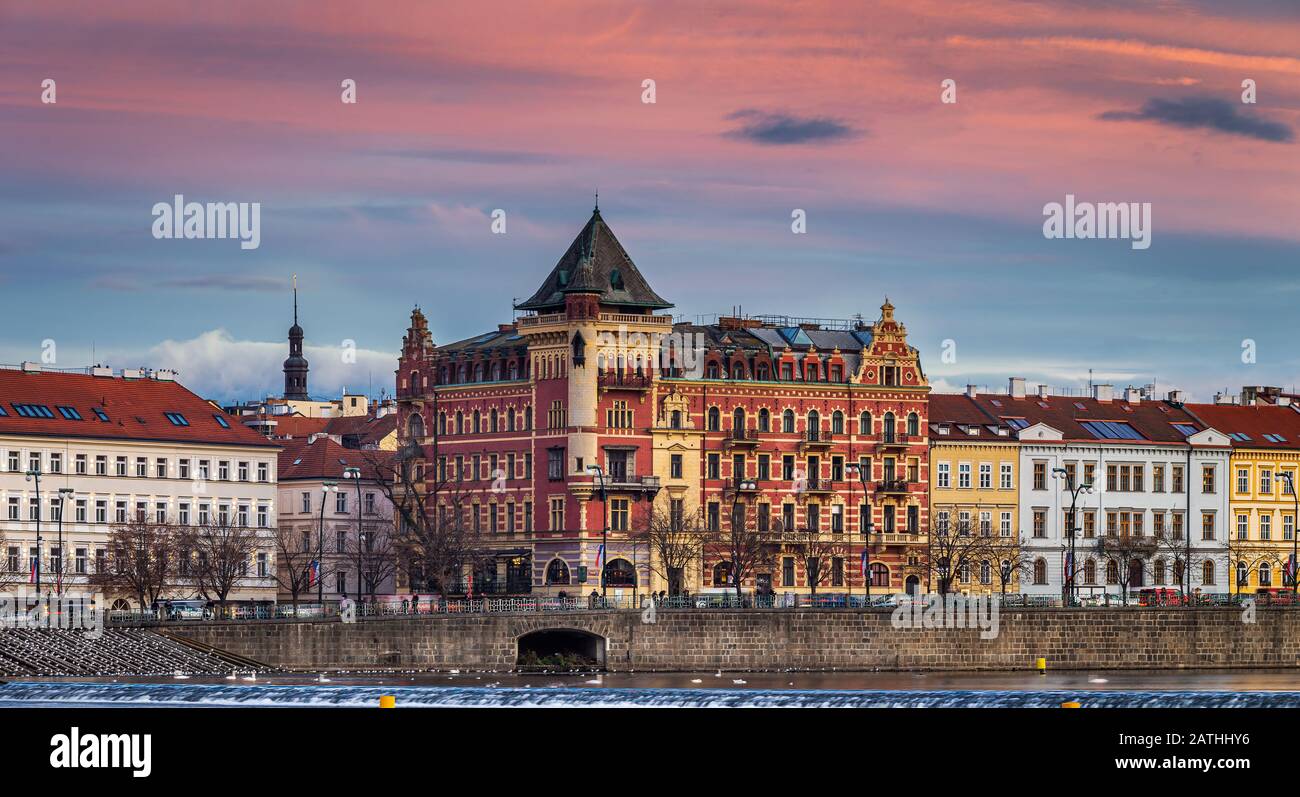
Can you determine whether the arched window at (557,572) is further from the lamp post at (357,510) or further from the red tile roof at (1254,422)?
the red tile roof at (1254,422)

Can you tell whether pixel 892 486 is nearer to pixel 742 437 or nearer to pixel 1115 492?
pixel 742 437

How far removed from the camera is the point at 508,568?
458 feet

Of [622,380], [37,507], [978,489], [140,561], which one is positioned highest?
[622,380]

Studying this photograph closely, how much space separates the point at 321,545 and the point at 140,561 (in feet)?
50.7

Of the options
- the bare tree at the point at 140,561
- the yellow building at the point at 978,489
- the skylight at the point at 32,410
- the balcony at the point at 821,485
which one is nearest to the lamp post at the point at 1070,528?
the yellow building at the point at 978,489

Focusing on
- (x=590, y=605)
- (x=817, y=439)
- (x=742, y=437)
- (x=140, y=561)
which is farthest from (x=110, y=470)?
(x=817, y=439)

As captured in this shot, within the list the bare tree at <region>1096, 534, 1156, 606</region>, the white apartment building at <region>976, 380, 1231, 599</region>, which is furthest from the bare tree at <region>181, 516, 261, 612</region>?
the bare tree at <region>1096, 534, 1156, 606</region>

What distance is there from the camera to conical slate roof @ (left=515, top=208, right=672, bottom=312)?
5458 inches

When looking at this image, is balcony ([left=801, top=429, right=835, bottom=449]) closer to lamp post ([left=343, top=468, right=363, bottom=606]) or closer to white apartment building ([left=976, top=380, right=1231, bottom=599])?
→ white apartment building ([left=976, top=380, right=1231, bottom=599])

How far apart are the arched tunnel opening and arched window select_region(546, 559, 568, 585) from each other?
1642 cm

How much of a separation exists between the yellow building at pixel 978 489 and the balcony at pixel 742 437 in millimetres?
12039

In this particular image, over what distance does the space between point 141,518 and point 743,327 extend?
3420 centimetres

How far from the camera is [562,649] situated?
392 feet
